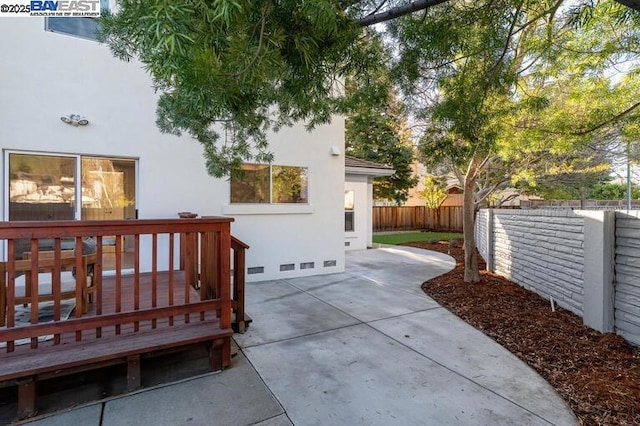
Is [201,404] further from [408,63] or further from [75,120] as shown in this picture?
[75,120]

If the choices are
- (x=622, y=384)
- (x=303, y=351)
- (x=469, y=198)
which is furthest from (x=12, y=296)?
(x=469, y=198)

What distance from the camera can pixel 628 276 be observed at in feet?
11.9

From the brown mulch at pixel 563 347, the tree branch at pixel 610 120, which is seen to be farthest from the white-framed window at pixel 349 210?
the tree branch at pixel 610 120

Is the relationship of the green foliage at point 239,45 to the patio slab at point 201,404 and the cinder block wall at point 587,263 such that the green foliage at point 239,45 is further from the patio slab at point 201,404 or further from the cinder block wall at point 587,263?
the cinder block wall at point 587,263

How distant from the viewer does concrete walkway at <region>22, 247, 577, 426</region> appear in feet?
8.18

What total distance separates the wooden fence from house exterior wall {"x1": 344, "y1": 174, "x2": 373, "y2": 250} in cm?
702

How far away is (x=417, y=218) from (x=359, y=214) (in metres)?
10.0

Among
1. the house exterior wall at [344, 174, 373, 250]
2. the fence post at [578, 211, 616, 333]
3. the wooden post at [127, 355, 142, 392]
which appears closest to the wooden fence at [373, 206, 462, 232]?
the house exterior wall at [344, 174, 373, 250]

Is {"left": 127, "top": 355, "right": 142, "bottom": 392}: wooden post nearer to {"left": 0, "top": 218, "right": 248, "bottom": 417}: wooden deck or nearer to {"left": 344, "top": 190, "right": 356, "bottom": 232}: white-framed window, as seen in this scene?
{"left": 0, "top": 218, "right": 248, "bottom": 417}: wooden deck

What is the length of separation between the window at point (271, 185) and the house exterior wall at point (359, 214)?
449cm

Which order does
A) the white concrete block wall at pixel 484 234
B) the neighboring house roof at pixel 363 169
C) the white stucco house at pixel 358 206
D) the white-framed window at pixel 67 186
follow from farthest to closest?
the white stucco house at pixel 358 206, the neighboring house roof at pixel 363 169, the white concrete block wall at pixel 484 234, the white-framed window at pixel 67 186

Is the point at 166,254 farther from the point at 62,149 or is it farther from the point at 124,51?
the point at 124,51

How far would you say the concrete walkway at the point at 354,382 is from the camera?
2.49 meters

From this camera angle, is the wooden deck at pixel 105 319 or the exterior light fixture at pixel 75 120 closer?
the wooden deck at pixel 105 319
